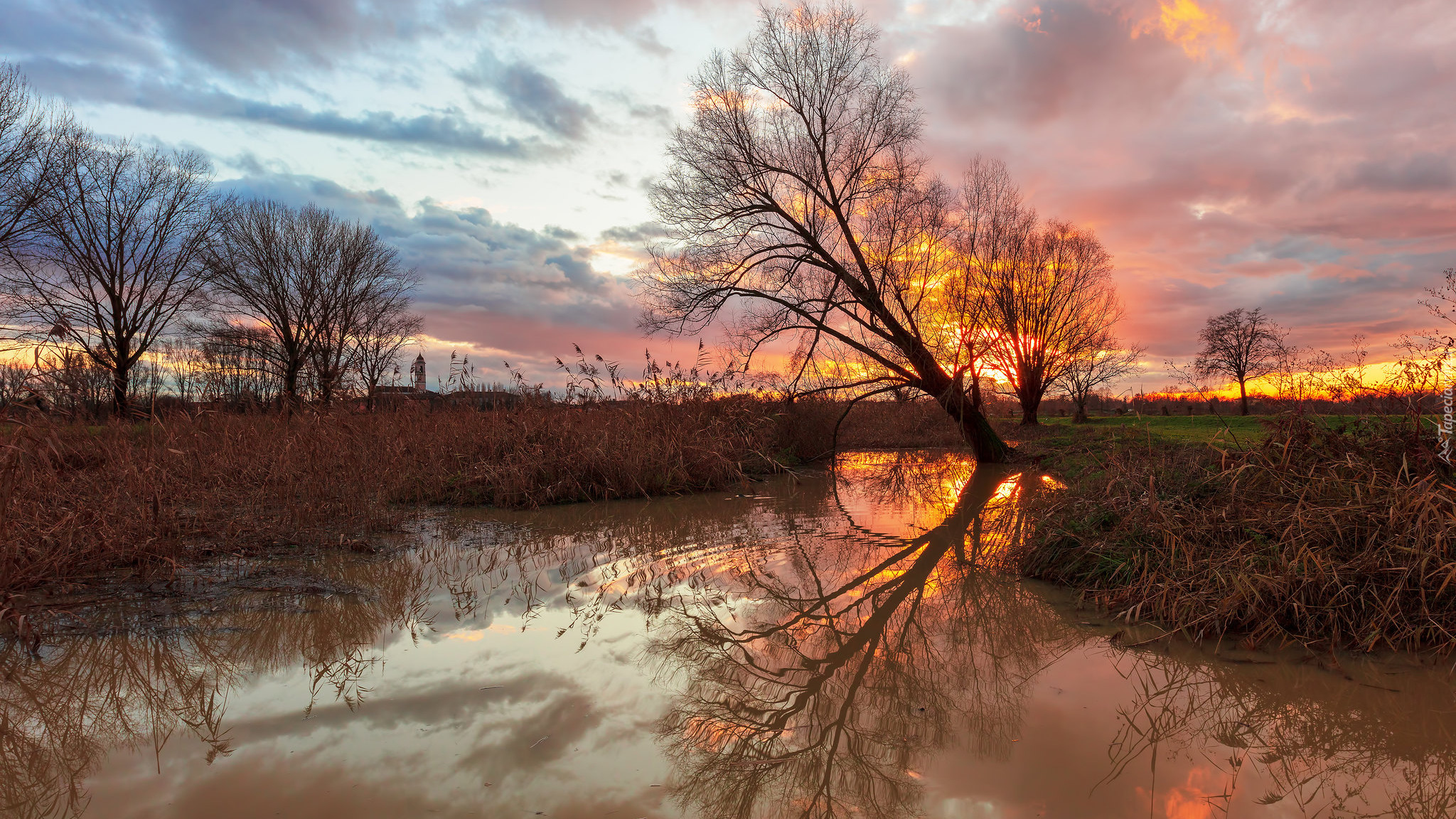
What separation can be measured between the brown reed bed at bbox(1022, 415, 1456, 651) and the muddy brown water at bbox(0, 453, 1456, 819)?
25cm

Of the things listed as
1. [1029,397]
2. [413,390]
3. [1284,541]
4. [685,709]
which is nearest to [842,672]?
[685,709]

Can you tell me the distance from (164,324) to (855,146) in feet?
98.7

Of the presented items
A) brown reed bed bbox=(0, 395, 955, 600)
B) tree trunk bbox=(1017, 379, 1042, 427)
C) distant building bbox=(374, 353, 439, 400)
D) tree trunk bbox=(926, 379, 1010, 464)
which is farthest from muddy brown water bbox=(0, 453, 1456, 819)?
tree trunk bbox=(1017, 379, 1042, 427)

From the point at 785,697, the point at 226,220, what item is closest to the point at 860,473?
the point at 785,697

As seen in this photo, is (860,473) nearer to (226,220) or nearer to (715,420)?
(715,420)

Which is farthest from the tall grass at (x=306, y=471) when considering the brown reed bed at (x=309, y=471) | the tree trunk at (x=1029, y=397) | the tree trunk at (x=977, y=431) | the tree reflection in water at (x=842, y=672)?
the tree trunk at (x=1029, y=397)

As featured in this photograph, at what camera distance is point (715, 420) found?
1129 centimetres

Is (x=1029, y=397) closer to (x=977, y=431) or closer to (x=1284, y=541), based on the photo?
(x=977, y=431)

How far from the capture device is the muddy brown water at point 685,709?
2.41 m

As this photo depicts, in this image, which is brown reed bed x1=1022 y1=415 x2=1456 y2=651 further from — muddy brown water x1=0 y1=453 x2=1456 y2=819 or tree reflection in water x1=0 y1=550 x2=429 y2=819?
tree reflection in water x1=0 y1=550 x2=429 y2=819

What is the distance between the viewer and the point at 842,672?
140 inches

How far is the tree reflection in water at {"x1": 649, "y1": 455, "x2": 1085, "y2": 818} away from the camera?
2.55 m

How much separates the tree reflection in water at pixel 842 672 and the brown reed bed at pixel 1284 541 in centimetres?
63

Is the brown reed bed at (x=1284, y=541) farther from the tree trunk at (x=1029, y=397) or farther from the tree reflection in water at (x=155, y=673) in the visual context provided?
the tree trunk at (x=1029, y=397)
